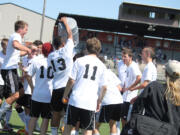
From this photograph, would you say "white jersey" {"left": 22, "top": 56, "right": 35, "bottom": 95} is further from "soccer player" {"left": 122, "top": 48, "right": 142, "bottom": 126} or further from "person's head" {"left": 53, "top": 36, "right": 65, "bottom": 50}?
"soccer player" {"left": 122, "top": 48, "right": 142, "bottom": 126}

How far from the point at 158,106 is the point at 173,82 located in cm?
33

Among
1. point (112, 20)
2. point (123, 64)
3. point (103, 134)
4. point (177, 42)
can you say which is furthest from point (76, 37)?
point (177, 42)

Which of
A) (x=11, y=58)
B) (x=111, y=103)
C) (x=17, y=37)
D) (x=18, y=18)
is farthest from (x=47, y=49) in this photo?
(x=18, y=18)

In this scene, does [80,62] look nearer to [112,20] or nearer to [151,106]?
[151,106]

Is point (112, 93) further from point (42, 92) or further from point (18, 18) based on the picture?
point (18, 18)

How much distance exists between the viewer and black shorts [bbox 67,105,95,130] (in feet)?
14.3

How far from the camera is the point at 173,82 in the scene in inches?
127

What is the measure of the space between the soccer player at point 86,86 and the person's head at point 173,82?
1.34 meters

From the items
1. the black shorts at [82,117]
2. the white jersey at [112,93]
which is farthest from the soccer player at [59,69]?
the white jersey at [112,93]

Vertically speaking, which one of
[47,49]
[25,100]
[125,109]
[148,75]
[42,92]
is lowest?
[125,109]

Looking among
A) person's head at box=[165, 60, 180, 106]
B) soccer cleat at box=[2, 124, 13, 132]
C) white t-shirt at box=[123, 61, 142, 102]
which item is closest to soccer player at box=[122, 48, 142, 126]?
white t-shirt at box=[123, 61, 142, 102]

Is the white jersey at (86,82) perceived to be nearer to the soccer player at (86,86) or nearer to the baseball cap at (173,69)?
the soccer player at (86,86)

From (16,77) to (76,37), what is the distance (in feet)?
4.64

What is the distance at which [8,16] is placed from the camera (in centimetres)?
5150
